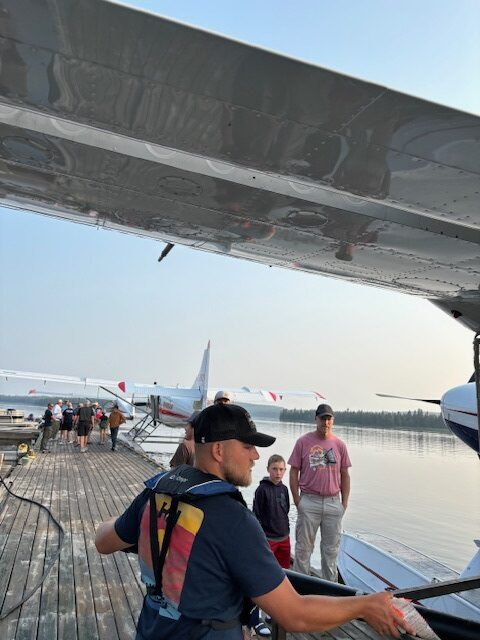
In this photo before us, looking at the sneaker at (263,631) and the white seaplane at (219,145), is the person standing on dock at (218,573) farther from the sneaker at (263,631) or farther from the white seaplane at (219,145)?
the sneaker at (263,631)

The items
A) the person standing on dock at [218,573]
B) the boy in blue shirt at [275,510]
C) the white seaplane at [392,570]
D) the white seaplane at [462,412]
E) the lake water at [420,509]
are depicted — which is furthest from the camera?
the lake water at [420,509]

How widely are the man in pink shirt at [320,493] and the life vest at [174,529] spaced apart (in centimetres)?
340

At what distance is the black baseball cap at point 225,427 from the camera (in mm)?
1613

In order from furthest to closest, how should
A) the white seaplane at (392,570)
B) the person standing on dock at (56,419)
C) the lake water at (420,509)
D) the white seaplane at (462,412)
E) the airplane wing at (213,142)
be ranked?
the person standing on dock at (56,419) → the lake water at (420,509) → the white seaplane at (462,412) → the white seaplane at (392,570) → the airplane wing at (213,142)

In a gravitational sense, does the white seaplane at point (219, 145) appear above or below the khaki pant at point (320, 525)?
above

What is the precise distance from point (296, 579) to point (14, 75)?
240 cm

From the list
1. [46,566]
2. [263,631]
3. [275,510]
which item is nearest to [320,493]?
[275,510]

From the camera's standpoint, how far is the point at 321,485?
15.7 ft

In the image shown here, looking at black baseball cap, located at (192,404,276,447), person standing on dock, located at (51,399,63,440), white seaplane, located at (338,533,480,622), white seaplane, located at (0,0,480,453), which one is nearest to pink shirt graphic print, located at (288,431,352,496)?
white seaplane, located at (0,0,480,453)

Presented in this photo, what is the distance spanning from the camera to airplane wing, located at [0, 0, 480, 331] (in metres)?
1.77

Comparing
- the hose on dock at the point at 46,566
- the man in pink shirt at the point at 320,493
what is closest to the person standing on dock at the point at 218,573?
the hose on dock at the point at 46,566

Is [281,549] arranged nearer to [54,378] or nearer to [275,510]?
[275,510]

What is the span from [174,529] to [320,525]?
Answer: 3.82m

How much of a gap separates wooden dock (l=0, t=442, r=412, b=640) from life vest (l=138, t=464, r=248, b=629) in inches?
95.9
